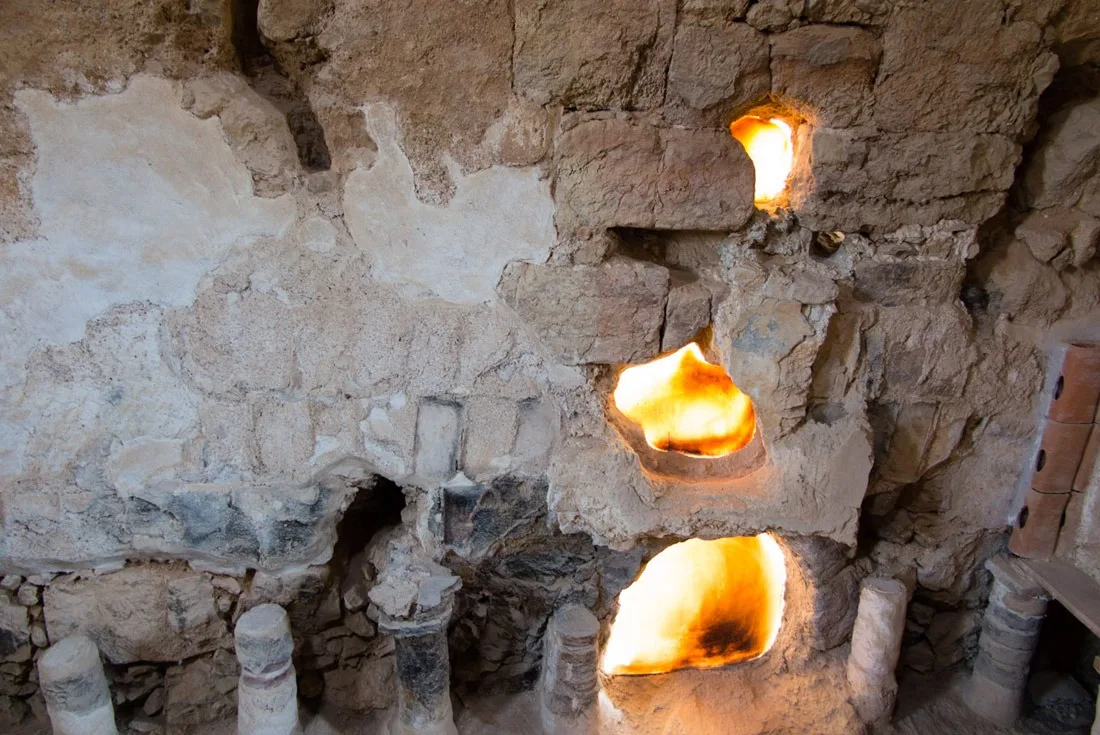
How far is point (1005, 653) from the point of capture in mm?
3453

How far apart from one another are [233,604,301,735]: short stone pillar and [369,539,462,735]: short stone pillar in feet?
1.20

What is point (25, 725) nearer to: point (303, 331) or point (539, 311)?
point (303, 331)

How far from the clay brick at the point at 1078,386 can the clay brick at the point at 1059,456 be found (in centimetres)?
4

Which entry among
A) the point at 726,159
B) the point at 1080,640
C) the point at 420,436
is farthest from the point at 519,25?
the point at 1080,640

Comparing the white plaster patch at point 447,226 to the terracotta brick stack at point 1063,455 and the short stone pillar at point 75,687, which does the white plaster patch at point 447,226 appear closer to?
the short stone pillar at point 75,687

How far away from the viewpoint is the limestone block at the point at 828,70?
2611 mm

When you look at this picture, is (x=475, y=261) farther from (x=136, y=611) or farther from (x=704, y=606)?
(x=704, y=606)

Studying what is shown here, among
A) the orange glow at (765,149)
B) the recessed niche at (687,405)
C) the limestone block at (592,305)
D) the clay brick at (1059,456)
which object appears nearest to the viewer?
the limestone block at (592,305)

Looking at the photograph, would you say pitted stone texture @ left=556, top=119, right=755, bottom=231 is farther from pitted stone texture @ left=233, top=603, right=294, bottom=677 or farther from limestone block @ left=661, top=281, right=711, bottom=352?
pitted stone texture @ left=233, top=603, right=294, bottom=677

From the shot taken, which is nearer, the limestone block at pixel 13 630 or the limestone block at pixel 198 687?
the limestone block at pixel 13 630

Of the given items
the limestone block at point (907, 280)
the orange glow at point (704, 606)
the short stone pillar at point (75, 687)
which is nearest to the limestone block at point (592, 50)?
the limestone block at point (907, 280)

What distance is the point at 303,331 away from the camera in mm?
2768

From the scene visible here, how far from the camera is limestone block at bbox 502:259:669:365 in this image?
108 inches

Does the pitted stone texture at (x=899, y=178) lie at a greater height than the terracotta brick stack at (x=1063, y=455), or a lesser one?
greater
